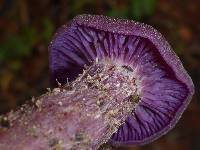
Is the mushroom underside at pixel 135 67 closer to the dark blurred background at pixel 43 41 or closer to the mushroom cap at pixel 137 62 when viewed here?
the mushroom cap at pixel 137 62

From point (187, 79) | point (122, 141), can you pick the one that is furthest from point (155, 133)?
point (187, 79)

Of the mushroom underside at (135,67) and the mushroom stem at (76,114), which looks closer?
the mushroom stem at (76,114)

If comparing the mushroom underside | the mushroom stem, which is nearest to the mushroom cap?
the mushroom underside

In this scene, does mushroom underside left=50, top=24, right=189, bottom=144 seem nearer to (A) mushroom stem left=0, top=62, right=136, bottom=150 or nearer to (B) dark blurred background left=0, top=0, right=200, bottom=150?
(A) mushroom stem left=0, top=62, right=136, bottom=150

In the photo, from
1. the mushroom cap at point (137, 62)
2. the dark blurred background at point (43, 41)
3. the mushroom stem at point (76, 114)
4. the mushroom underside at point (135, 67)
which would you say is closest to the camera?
the mushroom stem at point (76, 114)

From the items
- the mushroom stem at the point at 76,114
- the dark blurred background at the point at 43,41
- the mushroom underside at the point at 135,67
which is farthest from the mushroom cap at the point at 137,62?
the dark blurred background at the point at 43,41

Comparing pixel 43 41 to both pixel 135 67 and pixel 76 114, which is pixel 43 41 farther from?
pixel 76 114

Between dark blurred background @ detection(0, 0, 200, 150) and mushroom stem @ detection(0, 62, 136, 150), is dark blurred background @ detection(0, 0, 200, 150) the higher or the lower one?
the higher one

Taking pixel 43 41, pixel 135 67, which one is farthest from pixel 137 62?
pixel 43 41
